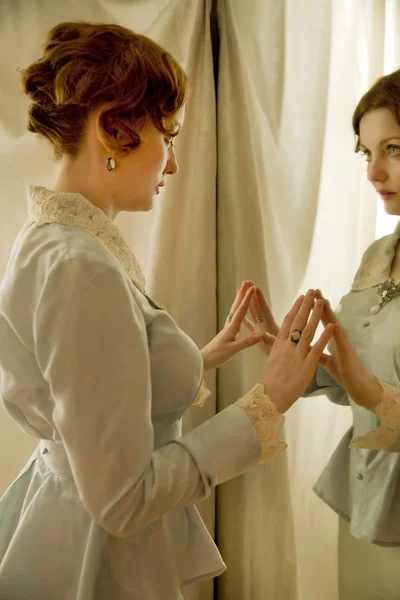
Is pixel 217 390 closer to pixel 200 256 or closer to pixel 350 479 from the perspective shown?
pixel 200 256

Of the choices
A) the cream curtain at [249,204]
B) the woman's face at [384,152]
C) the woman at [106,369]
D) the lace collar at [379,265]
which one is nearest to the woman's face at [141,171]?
the woman at [106,369]

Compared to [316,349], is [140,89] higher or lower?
higher

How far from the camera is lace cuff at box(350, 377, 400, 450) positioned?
0.98 metres

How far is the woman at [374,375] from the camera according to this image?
979 mm

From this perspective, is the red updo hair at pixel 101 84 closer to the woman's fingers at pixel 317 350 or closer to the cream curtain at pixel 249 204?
the woman's fingers at pixel 317 350

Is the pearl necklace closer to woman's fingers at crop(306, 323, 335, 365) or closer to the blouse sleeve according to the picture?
woman's fingers at crop(306, 323, 335, 365)

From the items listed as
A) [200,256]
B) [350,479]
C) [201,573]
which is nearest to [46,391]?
[201,573]

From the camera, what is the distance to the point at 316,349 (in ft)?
2.80

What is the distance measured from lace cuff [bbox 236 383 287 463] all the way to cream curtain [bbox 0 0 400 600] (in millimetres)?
616

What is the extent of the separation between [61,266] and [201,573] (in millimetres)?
536

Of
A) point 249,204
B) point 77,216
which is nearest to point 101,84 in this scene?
point 77,216

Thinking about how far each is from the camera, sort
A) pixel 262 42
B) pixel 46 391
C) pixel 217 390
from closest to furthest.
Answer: pixel 46 391 → pixel 262 42 → pixel 217 390

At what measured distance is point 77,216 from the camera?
79 cm

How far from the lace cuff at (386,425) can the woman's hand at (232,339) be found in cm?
26
